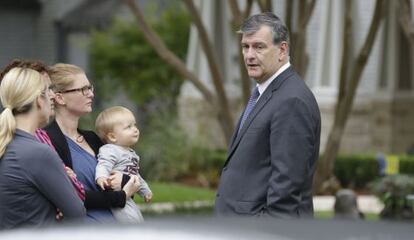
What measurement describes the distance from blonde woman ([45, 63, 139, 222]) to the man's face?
80 centimetres

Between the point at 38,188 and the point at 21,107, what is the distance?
0.37 meters

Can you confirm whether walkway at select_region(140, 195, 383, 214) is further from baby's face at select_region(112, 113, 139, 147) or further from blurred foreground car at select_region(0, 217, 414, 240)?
blurred foreground car at select_region(0, 217, 414, 240)

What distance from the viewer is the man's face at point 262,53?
610cm

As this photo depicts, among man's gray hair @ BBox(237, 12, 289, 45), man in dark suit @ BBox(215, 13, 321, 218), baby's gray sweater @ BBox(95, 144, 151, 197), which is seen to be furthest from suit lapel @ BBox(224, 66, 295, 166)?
baby's gray sweater @ BBox(95, 144, 151, 197)

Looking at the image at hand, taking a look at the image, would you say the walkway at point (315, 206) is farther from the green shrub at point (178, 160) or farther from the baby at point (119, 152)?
the baby at point (119, 152)

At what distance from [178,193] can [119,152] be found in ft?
39.6

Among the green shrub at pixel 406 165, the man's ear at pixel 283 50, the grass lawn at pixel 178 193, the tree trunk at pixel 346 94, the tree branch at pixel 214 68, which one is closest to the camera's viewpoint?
the man's ear at pixel 283 50

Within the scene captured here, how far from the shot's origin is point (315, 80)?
21766 mm

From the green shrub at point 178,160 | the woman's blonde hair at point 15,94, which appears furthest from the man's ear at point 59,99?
the green shrub at point 178,160

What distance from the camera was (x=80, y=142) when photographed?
6250mm

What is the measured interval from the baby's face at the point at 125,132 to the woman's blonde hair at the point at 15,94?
662 millimetres

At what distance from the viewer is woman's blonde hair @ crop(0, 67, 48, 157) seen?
221 inches

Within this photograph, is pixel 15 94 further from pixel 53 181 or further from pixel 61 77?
pixel 61 77

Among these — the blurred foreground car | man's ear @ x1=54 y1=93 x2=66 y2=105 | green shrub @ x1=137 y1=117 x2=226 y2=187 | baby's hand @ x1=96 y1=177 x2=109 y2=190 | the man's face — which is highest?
the man's face
